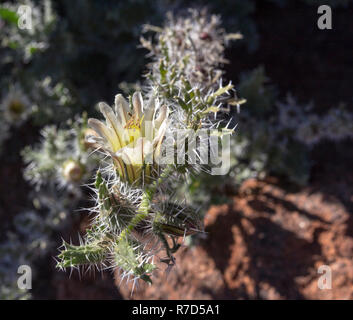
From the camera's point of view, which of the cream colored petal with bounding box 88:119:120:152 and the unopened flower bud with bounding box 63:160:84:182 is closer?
the cream colored petal with bounding box 88:119:120:152

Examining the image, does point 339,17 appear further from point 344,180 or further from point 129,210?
point 129,210

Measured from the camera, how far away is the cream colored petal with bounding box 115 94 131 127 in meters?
1.62

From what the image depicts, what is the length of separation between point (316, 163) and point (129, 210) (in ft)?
6.36

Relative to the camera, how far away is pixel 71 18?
3.42 m

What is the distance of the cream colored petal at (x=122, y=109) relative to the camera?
1.62 meters

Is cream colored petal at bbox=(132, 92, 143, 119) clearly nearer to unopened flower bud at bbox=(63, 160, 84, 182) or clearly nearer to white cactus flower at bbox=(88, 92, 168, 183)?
white cactus flower at bbox=(88, 92, 168, 183)

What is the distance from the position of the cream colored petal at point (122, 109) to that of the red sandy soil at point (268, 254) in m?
1.16

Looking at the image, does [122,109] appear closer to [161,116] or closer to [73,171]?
[161,116]

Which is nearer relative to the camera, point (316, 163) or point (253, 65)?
point (316, 163)

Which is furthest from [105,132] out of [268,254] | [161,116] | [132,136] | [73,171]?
[268,254]

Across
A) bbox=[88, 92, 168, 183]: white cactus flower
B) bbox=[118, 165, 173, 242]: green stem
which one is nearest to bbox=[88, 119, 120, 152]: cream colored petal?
bbox=[88, 92, 168, 183]: white cactus flower

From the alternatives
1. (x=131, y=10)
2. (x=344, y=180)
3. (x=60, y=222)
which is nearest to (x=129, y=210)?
(x=60, y=222)

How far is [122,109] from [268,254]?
152cm

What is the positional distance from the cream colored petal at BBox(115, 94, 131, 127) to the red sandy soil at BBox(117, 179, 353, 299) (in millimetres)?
1159
